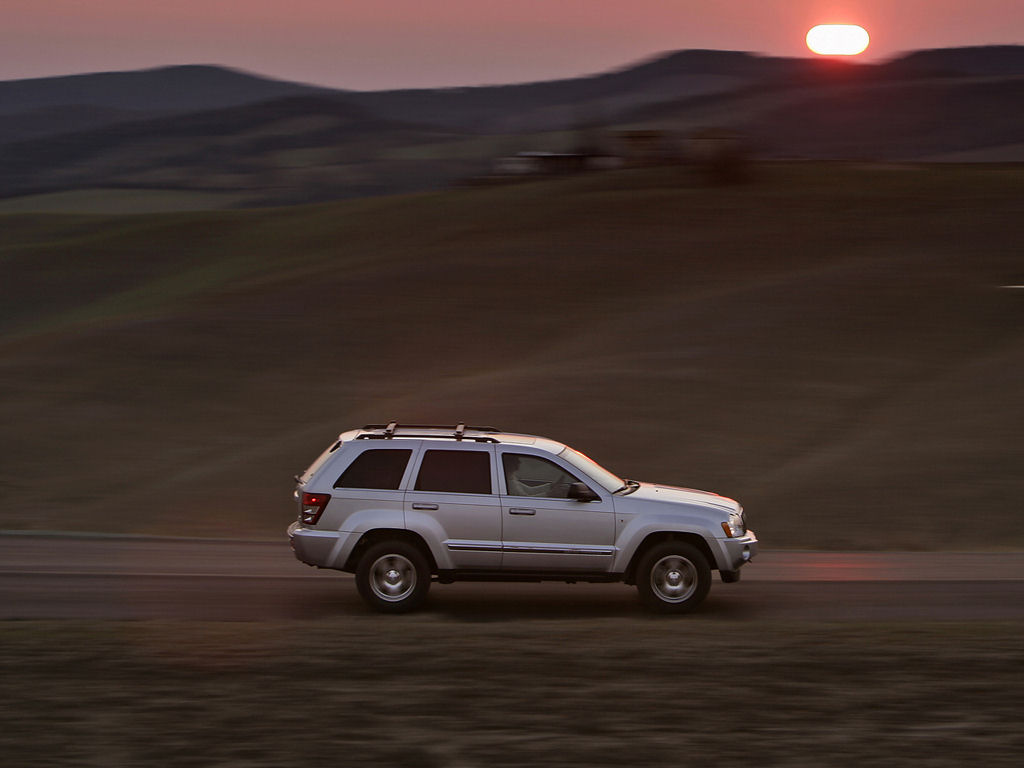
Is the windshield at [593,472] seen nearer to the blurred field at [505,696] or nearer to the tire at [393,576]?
the tire at [393,576]

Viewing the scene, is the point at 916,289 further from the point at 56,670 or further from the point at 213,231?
the point at 213,231

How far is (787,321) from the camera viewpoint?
31.4 m

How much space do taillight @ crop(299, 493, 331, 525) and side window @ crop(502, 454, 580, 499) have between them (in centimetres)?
171

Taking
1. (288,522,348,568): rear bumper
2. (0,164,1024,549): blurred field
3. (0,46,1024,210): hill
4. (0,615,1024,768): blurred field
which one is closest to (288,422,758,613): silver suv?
(288,522,348,568): rear bumper

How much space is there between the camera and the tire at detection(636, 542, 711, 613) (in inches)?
479

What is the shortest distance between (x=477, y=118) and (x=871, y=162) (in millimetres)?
137082

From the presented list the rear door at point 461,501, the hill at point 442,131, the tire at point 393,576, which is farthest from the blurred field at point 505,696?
the hill at point 442,131

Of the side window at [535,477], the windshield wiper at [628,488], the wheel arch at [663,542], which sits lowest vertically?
the wheel arch at [663,542]

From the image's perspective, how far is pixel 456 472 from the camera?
12.3 meters

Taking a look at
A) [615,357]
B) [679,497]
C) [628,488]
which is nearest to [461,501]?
[628,488]

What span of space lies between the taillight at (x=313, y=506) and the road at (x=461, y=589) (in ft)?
3.12

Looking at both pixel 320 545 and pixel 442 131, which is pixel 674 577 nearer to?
pixel 320 545

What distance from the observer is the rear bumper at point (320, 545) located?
39.6 feet

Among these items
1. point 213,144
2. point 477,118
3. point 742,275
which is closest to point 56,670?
point 742,275
